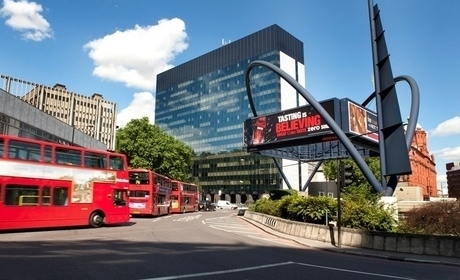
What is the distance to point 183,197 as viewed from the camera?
151 feet

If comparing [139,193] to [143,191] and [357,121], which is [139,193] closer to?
[143,191]

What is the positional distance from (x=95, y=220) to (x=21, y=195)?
15.2 ft

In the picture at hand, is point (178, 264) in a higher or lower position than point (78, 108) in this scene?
lower

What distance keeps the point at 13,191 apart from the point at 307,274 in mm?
14699

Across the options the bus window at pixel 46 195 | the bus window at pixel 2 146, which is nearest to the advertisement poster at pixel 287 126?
the bus window at pixel 46 195

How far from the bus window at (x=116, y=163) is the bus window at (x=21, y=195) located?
193 inches

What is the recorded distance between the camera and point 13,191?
57.0ft

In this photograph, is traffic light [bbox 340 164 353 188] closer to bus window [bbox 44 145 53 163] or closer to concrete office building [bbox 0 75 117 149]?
bus window [bbox 44 145 53 163]

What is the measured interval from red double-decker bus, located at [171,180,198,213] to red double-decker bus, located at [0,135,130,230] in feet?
63.8

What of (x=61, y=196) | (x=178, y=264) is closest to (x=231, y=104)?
(x=61, y=196)

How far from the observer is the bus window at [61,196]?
62.7 feet

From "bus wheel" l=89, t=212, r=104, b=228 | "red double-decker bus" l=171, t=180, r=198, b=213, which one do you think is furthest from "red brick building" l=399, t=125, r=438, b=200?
"bus wheel" l=89, t=212, r=104, b=228

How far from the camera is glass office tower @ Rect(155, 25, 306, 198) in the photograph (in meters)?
107

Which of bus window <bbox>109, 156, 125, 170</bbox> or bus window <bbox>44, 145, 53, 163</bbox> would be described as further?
bus window <bbox>109, 156, 125, 170</bbox>
